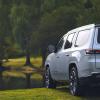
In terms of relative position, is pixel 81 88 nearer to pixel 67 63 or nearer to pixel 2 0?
pixel 67 63

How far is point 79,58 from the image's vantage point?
1084 centimetres

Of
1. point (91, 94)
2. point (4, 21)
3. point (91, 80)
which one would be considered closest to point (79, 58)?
point (91, 80)

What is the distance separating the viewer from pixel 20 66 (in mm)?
55406

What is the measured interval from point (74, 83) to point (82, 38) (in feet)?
3.95

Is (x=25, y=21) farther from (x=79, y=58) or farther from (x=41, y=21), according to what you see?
(x=79, y=58)

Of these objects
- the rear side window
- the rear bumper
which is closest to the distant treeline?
the rear side window

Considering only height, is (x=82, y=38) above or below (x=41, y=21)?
below

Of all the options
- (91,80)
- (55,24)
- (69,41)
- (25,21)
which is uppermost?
(25,21)

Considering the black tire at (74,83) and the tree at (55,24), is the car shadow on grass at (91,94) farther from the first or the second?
the tree at (55,24)

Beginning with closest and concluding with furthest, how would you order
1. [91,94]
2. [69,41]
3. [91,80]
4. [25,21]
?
[91,80] < [91,94] < [69,41] < [25,21]

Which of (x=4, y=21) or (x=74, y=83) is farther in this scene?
(x=4, y=21)

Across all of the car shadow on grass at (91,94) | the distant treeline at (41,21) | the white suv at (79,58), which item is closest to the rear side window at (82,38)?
the white suv at (79,58)

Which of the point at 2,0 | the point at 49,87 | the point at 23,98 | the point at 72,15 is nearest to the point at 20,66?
the point at 2,0

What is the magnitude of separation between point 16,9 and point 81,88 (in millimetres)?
34469
